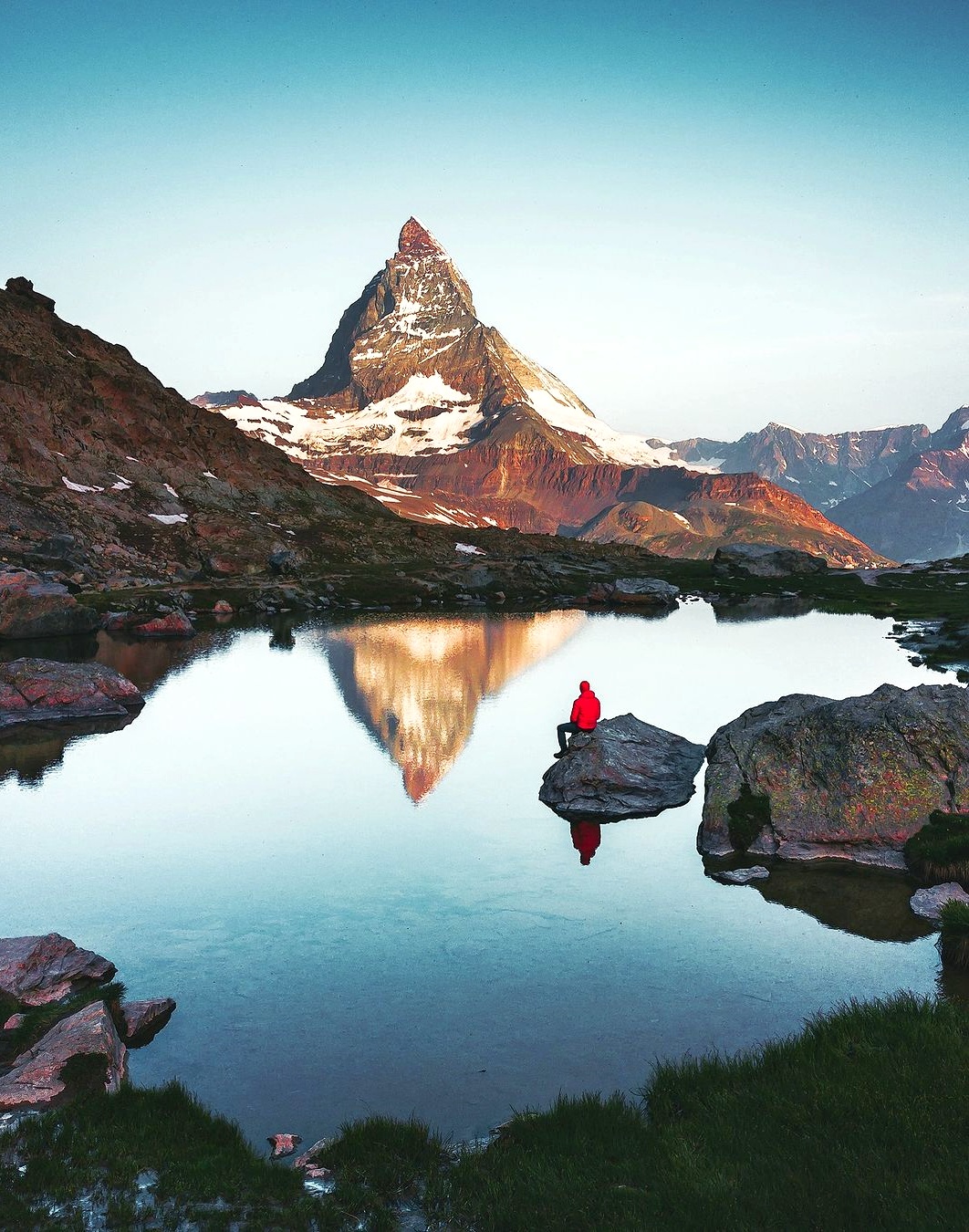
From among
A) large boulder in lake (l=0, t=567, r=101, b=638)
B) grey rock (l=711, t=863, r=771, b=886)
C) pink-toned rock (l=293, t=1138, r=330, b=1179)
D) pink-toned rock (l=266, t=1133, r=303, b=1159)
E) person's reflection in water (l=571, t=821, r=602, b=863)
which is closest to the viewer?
pink-toned rock (l=293, t=1138, r=330, b=1179)

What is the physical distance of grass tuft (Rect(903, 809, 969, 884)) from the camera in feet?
80.1

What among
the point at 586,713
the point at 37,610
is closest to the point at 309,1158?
the point at 586,713

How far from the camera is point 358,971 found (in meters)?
20.5

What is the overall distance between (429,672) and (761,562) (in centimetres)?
12367

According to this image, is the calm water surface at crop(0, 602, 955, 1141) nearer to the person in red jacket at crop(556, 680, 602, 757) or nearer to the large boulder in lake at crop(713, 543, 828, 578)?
the person in red jacket at crop(556, 680, 602, 757)

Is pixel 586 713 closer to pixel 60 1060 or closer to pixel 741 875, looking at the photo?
pixel 741 875

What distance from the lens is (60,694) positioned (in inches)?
1937

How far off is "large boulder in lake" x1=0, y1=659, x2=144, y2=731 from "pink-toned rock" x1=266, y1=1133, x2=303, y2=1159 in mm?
37561

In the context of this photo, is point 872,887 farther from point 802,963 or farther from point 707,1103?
point 707,1103

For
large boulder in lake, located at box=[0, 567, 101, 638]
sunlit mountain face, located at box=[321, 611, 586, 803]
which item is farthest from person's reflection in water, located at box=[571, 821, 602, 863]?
large boulder in lake, located at box=[0, 567, 101, 638]

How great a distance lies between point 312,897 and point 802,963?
12423mm

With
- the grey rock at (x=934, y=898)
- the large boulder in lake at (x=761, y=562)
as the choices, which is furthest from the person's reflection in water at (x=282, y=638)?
the large boulder in lake at (x=761, y=562)

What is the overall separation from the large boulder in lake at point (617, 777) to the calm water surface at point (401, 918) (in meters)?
0.89

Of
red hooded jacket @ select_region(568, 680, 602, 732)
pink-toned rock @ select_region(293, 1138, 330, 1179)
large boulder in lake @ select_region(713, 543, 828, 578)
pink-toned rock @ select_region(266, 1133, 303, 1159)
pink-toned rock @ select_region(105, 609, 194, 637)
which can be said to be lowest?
pink-toned rock @ select_region(105, 609, 194, 637)
